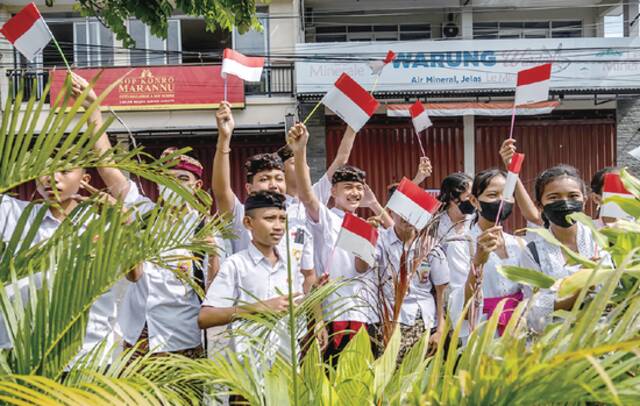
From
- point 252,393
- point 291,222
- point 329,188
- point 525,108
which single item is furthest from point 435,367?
point 525,108

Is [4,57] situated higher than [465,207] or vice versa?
[4,57]

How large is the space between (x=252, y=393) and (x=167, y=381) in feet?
1.48

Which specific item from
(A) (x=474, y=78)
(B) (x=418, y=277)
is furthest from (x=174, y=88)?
(B) (x=418, y=277)

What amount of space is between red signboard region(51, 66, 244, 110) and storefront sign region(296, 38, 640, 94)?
1.70m

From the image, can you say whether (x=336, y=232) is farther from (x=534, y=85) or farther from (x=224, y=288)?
(x=534, y=85)

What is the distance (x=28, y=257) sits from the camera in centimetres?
201

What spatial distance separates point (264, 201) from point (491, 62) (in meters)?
11.0

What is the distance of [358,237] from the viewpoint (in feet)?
9.97

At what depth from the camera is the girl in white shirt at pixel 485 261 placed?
281 cm

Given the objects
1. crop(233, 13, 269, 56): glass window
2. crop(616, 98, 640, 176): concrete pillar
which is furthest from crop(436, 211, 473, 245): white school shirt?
crop(616, 98, 640, 176): concrete pillar

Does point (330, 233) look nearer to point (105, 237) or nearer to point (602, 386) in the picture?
point (105, 237)

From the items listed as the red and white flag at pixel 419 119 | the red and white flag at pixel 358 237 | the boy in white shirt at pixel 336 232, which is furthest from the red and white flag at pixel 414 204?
the red and white flag at pixel 419 119

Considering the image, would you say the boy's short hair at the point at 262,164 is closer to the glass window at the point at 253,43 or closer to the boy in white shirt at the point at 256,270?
the boy in white shirt at the point at 256,270

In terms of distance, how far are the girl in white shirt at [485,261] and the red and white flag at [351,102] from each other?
71 cm
